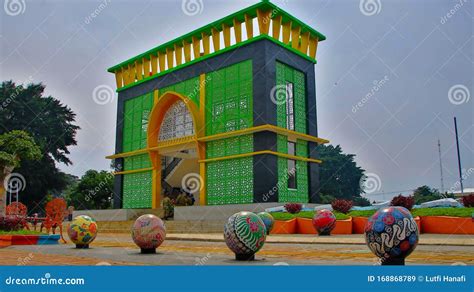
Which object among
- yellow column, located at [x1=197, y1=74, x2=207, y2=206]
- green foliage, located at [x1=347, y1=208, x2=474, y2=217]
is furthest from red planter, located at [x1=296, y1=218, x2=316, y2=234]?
yellow column, located at [x1=197, y1=74, x2=207, y2=206]

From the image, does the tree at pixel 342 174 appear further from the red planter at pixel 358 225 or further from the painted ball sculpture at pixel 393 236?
the painted ball sculpture at pixel 393 236

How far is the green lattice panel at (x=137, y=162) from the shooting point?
37.4 meters

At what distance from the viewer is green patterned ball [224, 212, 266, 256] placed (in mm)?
9383

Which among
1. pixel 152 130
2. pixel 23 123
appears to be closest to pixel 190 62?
pixel 152 130

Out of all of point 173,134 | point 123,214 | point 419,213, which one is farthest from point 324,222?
point 123,214

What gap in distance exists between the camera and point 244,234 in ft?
30.8

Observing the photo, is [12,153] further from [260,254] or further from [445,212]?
[445,212]

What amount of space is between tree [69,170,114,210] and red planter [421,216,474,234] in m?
34.4

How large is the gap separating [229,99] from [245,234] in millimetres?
22166

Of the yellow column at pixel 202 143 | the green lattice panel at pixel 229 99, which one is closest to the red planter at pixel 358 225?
the green lattice panel at pixel 229 99

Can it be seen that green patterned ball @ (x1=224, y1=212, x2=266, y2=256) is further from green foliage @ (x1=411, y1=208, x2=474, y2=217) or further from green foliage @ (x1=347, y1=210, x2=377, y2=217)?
green foliage @ (x1=347, y1=210, x2=377, y2=217)

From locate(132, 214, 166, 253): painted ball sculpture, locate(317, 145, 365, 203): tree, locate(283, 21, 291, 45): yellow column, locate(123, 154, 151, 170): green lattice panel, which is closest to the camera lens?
locate(132, 214, 166, 253): painted ball sculpture

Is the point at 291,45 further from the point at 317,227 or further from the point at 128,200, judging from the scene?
the point at 128,200

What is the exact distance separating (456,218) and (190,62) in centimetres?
2240
